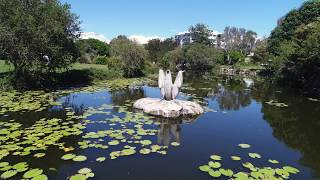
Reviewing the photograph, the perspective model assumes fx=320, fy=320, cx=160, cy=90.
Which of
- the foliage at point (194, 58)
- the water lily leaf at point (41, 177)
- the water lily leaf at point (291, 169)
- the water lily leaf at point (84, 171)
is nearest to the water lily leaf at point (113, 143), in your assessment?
the water lily leaf at point (84, 171)

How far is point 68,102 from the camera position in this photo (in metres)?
18.8

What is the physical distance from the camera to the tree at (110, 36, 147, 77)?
36.1 meters

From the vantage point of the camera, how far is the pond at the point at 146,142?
8.37 metres

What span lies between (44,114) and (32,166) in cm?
693

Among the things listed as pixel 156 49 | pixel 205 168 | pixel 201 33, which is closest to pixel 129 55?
pixel 205 168

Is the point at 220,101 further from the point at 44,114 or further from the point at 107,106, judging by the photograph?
the point at 44,114

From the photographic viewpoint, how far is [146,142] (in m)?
10.6

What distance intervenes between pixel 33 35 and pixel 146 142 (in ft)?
46.3

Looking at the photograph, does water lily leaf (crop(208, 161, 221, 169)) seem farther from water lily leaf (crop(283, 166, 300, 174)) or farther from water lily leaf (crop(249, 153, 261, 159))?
water lily leaf (crop(283, 166, 300, 174))

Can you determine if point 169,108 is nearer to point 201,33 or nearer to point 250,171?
point 250,171

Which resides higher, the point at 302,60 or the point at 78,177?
the point at 302,60

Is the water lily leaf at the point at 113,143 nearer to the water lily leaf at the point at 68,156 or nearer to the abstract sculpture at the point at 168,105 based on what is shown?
the water lily leaf at the point at 68,156

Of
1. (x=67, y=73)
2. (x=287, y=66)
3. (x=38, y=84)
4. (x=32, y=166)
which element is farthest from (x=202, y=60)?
(x=32, y=166)

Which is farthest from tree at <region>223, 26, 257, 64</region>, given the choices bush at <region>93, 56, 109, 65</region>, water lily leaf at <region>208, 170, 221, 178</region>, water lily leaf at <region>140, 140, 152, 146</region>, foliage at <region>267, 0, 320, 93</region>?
water lily leaf at <region>208, 170, 221, 178</region>
